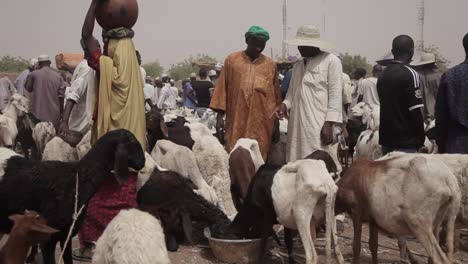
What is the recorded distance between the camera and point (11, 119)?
1043cm

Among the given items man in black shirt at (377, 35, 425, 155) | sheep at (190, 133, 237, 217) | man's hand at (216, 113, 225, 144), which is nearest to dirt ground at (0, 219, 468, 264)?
sheep at (190, 133, 237, 217)

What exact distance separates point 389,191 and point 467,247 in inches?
79.6

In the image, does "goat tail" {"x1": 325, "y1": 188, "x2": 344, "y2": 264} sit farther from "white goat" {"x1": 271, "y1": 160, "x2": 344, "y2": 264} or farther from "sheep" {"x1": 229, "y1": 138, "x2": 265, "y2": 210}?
"sheep" {"x1": 229, "y1": 138, "x2": 265, "y2": 210}

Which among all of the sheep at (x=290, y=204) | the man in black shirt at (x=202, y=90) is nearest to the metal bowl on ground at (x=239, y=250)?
the sheep at (x=290, y=204)

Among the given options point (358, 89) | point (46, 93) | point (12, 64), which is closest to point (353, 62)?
point (12, 64)

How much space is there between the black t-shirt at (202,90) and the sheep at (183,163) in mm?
7574

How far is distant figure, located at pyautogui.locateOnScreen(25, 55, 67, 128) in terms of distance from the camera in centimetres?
1083

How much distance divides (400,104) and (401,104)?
0.03 ft

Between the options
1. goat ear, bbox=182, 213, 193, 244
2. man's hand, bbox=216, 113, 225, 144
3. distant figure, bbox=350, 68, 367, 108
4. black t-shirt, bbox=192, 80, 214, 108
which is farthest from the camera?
black t-shirt, bbox=192, 80, 214, 108

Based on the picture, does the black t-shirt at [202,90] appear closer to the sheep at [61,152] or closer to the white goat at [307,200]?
A: the sheep at [61,152]

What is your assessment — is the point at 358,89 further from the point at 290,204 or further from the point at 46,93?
the point at 290,204

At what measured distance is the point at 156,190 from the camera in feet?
20.3

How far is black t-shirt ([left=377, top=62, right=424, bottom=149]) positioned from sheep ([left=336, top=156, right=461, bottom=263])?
0.87m

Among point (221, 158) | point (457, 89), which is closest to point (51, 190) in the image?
point (221, 158)
